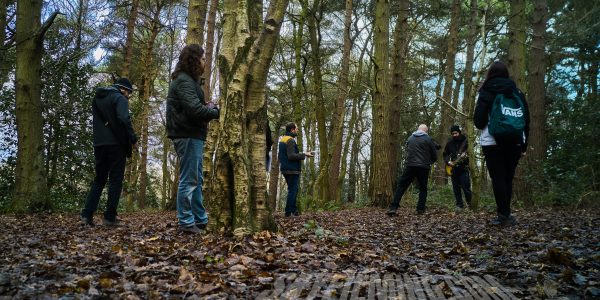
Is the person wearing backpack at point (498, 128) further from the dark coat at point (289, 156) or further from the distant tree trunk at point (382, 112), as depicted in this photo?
the distant tree trunk at point (382, 112)

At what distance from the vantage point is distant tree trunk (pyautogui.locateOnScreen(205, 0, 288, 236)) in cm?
529

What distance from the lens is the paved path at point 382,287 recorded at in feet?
9.96

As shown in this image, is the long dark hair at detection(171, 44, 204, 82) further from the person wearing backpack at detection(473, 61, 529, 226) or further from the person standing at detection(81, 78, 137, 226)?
the person wearing backpack at detection(473, 61, 529, 226)

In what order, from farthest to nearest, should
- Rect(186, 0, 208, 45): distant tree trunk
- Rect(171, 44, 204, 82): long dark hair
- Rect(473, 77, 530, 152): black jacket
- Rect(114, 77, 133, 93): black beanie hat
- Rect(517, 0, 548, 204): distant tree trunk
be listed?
Rect(517, 0, 548, 204): distant tree trunk < Rect(186, 0, 208, 45): distant tree trunk < Rect(114, 77, 133, 93): black beanie hat < Rect(473, 77, 530, 152): black jacket < Rect(171, 44, 204, 82): long dark hair

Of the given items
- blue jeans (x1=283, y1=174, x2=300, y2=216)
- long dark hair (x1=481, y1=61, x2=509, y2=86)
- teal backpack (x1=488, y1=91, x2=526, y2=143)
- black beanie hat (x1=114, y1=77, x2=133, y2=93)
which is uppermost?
long dark hair (x1=481, y1=61, x2=509, y2=86)

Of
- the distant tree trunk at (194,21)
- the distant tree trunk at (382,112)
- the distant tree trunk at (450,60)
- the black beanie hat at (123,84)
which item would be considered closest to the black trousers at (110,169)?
the black beanie hat at (123,84)

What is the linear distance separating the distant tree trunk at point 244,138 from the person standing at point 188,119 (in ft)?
1.10

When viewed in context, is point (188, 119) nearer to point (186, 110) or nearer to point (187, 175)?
point (186, 110)

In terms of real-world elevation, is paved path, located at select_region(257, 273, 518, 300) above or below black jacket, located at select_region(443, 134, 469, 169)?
below

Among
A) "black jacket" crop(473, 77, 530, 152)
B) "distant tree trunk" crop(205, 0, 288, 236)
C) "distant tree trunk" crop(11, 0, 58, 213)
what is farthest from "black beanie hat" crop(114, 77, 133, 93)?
"black jacket" crop(473, 77, 530, 152)

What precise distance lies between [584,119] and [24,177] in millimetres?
13528

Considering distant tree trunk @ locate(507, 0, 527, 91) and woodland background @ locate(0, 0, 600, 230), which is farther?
distant tree trunk @ locate(507, 0, 527, 91)

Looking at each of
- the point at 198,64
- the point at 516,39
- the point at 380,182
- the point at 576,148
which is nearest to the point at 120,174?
the point at 198,64

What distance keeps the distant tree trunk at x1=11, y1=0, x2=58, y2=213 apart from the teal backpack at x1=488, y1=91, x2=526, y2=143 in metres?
8.09
